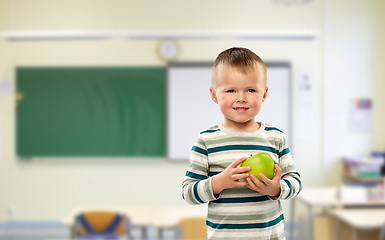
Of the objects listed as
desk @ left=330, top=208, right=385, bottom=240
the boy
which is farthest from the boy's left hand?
desk @ left=330, top=208, right=385, bottom=240

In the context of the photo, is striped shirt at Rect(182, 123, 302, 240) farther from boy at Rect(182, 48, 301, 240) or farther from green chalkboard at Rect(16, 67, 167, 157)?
green chalkboard at Rect(16, 67, 167, 157)

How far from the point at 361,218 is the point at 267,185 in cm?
227

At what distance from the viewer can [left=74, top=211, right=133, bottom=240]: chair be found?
2.27m

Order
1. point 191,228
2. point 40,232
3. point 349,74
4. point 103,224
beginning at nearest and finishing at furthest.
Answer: point 191,228 → point 103,224 → point 349,74 → point 40,232

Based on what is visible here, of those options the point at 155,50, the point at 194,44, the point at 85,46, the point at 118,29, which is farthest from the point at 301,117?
the point at 85,46

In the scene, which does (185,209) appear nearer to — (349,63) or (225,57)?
(349,63)

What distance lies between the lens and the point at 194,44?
2.46m

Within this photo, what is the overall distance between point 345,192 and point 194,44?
162 centimetres

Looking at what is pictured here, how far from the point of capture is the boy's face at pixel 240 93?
0.65 metres

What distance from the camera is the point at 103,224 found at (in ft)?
7.49

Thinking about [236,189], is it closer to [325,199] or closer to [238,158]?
[238,158]

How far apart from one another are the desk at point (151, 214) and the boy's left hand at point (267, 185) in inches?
64.1

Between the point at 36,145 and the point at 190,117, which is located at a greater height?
the point at 190,117

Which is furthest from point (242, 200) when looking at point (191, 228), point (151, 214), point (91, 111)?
point (91, 111)
